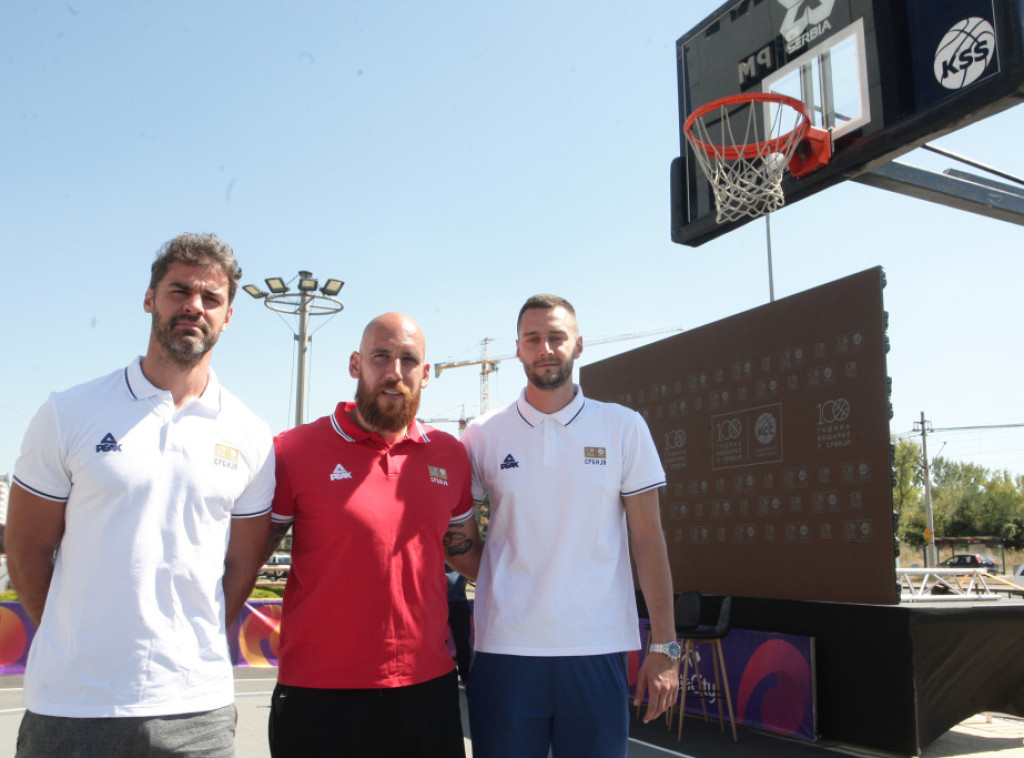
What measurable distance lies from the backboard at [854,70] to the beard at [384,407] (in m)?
3.62

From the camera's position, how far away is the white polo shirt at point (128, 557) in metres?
1.86

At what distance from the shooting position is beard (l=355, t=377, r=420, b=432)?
2.47m

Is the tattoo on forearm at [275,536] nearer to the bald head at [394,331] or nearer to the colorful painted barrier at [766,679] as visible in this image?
the bald head at [394,331]

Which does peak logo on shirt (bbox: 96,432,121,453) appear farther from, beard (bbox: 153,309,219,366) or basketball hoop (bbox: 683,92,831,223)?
basketball hoop (bbox: 683,92,831,223)

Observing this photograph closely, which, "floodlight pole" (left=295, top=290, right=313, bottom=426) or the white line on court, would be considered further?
"floodlight pole" (left=295, top=290, right=313, bottom=426)

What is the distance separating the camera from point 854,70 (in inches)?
206

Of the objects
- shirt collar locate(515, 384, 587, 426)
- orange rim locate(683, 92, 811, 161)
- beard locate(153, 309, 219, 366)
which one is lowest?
shirt collar locate(515, 384, 587, 426)

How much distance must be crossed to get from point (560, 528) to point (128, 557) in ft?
4.02

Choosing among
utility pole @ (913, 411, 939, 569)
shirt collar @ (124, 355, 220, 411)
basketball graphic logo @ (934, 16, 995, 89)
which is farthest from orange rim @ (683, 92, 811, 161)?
utility pole @ (913, 411, 939, 569)

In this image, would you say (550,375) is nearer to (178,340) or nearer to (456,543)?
(456,543)

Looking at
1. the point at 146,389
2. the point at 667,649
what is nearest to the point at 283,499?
the point at 146,389

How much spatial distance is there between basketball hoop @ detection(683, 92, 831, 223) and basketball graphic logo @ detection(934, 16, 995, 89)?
0.89m

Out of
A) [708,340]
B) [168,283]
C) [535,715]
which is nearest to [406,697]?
[535,715]

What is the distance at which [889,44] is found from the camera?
5000 mm
